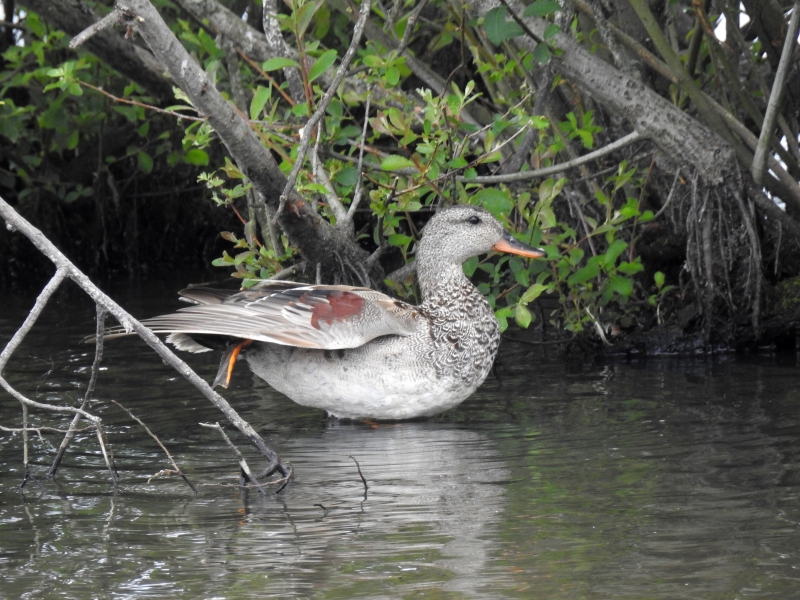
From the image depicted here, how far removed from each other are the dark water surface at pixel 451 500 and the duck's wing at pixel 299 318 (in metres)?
0.51

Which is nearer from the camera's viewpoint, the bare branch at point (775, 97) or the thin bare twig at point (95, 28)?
the thin bare twig at point (95, 28)

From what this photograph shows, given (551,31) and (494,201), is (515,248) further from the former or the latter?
(551,31)

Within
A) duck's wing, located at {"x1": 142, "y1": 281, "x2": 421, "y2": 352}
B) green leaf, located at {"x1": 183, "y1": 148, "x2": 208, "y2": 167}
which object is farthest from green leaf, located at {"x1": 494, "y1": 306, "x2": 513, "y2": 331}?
green leaf, located at {"x1": 183, "y1": 148, "x2": 208, "y2": 167}

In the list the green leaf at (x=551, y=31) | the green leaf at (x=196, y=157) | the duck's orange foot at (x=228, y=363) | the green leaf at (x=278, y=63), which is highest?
the green leaf at (x=551, y=31)

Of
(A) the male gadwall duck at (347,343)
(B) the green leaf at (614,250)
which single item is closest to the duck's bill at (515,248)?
(A) the male gadwall duck at (347,343)

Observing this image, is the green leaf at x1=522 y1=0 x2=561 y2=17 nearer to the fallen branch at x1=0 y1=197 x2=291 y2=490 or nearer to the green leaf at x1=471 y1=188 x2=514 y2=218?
the green leaf at x1=471 y1=188 x2=514 y2=218

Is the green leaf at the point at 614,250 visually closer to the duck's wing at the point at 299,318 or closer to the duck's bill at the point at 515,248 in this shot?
the duck's bill at the point at 515,248

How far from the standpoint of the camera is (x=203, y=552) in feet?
13.0

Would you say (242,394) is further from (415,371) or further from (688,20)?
(688,20)

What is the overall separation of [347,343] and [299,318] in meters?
0.27

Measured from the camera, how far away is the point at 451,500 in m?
4.53

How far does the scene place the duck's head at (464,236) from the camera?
646 cm

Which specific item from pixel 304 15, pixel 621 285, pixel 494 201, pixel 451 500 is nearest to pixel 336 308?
pixel 494 201

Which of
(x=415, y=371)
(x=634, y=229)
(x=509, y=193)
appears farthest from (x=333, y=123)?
(x=634, y=229)
